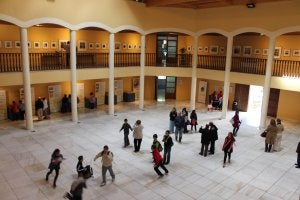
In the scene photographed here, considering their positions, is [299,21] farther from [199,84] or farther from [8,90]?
[8,90]

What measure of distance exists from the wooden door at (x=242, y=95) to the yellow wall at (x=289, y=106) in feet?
7.98

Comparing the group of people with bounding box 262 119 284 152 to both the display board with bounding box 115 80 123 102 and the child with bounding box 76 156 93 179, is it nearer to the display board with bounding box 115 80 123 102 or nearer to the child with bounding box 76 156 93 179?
the child with bounding box 76 156 93 179

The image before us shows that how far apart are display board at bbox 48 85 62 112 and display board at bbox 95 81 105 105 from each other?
122 inches

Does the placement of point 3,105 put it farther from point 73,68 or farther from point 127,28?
point 127,28

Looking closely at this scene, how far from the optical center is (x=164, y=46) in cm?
2336

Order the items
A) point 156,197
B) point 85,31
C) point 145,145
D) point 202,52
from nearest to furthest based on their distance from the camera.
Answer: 1. point 156,197
2. point 145,145
3. point 85,31
4. point 202,52

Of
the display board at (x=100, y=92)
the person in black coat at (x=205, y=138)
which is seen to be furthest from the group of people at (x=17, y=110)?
the person in black coat at (x=205, y=138)

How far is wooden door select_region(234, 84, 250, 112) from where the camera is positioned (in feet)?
68.8

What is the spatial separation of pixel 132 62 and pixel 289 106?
12.0 m

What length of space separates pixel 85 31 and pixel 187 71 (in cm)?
810

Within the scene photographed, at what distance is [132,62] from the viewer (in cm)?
2209

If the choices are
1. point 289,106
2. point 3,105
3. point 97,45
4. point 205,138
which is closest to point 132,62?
point 97,45

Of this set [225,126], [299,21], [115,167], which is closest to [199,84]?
[225,126]

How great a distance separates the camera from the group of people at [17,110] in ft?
54.6
